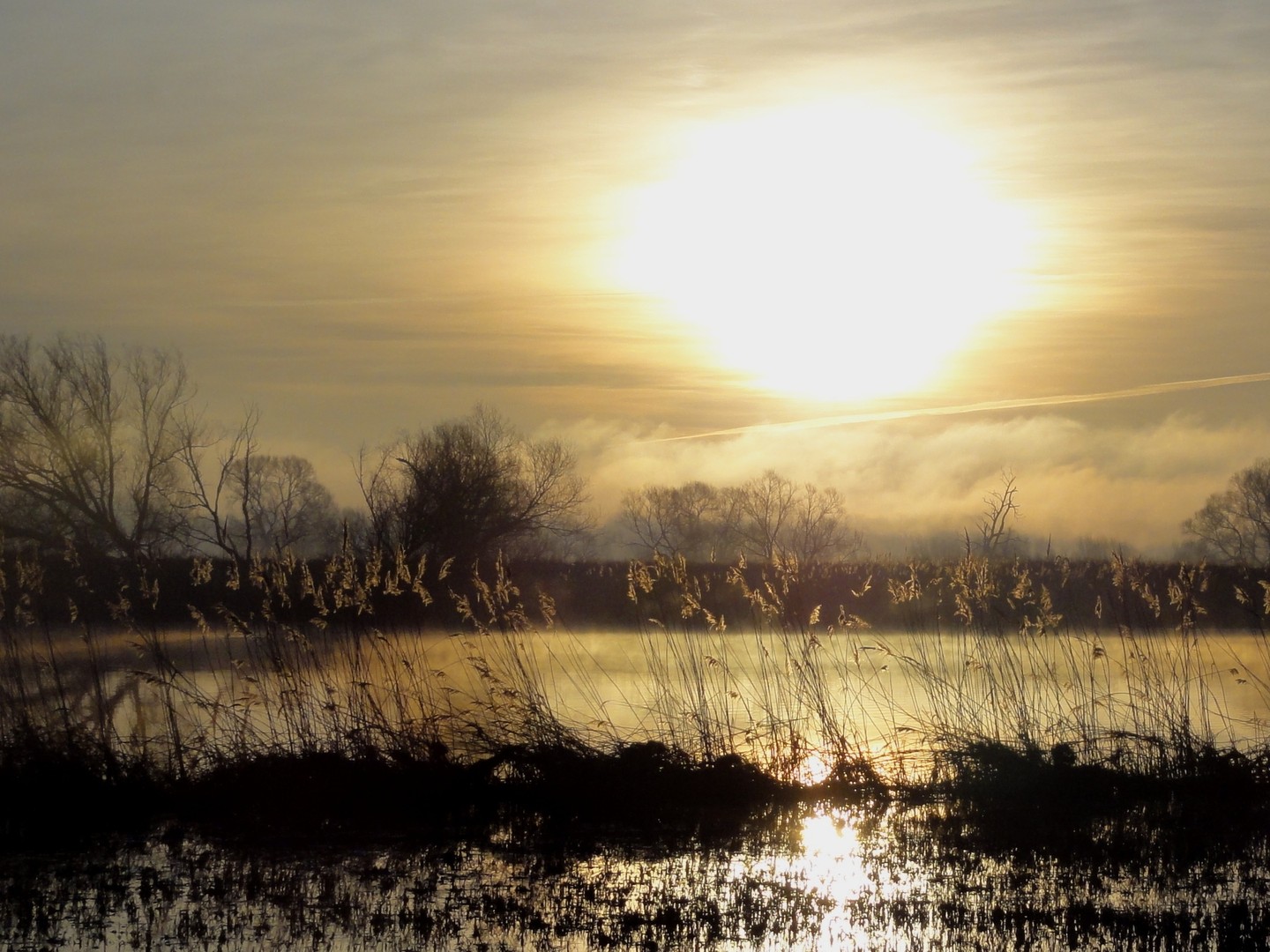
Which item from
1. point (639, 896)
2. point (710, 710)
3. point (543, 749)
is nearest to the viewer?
point (639, 896)

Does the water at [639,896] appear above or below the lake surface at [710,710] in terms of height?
below

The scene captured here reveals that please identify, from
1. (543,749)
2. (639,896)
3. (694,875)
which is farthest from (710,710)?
(639,896)

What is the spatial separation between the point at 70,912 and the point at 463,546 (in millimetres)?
31704

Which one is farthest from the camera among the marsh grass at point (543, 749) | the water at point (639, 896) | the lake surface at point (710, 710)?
the lake surface at point (710, 710)

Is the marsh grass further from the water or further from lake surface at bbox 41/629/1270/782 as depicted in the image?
the water

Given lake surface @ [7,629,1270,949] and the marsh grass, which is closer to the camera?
lake surface @ [7,629,1270,949]

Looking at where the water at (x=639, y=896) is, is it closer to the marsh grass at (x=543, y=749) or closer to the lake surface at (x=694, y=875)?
the lake surface at (x=694, y=875)

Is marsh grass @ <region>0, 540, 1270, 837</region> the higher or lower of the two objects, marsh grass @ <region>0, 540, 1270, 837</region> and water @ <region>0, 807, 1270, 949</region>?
the higher

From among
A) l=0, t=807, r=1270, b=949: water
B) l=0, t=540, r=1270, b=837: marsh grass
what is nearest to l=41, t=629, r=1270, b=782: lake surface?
l=0, t=540, r=1270, b=837: marsh grass

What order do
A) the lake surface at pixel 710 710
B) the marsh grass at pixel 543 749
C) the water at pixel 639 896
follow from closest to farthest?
the water at pixel 639 896, the marsh grass at pixel 543 749, the lake surface at pixel 710 710

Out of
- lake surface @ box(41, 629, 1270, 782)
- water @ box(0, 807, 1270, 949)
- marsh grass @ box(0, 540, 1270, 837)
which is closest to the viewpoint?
water @ box(0, 807, 1270, 949)

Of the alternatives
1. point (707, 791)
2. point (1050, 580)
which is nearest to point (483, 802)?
Result: point (707, 791)

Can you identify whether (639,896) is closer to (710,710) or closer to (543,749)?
(543,749)

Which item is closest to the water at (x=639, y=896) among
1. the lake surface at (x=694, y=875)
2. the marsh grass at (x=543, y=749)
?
the lake surface at (x=694, y=875)
